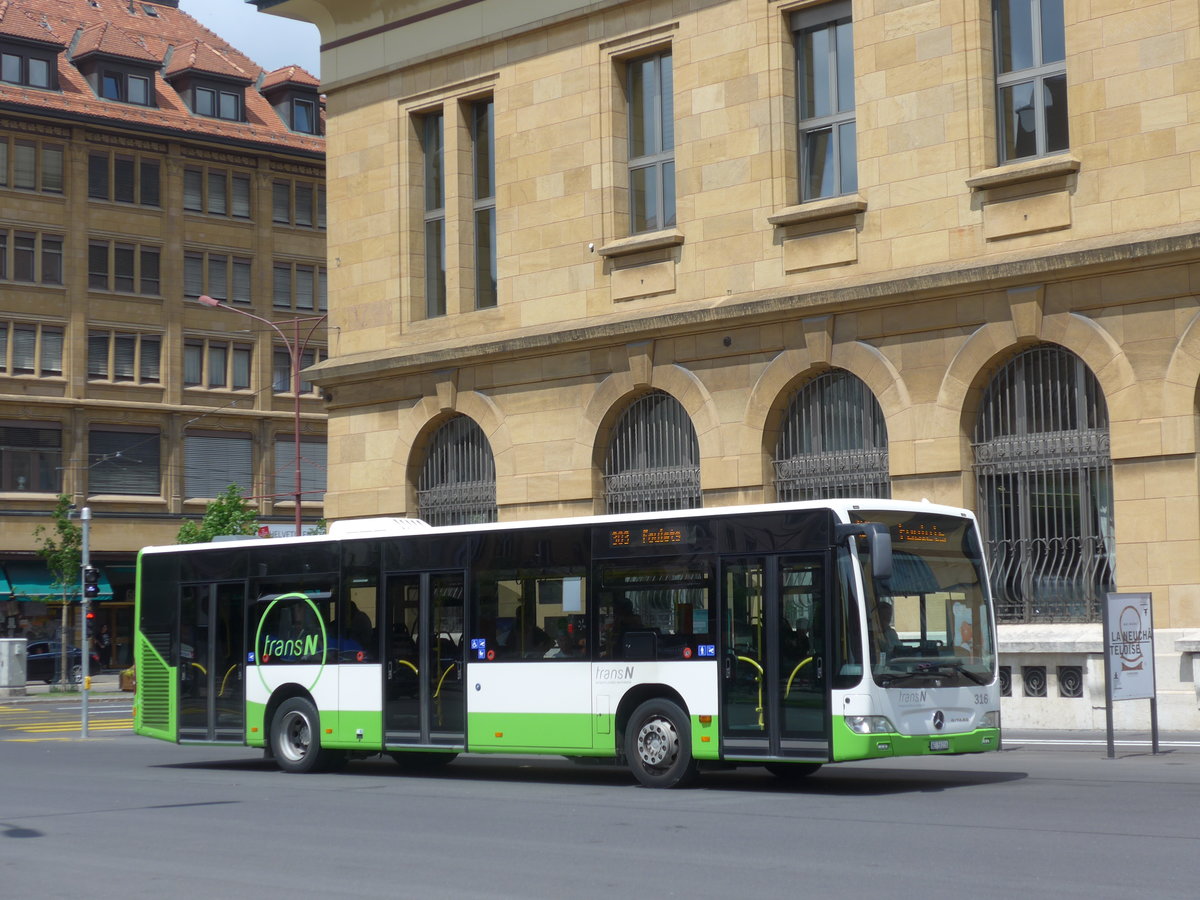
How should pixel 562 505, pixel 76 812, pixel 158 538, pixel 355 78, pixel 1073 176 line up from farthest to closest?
1. pixel 158 538
2. pixel 355 78
3. pixel 562 505
4. pixel 1073 176
5. pixel 76 812

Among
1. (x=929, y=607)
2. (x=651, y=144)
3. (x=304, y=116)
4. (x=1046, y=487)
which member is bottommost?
(x=929, y=607)

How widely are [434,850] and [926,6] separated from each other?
1497 centimetres

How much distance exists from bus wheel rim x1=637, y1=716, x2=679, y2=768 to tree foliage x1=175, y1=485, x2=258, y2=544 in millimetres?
34299

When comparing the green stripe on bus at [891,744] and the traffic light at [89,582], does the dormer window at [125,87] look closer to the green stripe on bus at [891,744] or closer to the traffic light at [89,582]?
the traffic light at [89,582]

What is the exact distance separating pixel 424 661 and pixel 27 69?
4304cm

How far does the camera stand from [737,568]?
1603 cm

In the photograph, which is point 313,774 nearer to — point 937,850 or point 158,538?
point 937,850

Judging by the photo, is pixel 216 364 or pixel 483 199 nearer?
pixel 483 199

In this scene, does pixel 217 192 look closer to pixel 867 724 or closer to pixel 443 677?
pixel 443 677

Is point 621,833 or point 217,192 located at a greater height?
point 217,192

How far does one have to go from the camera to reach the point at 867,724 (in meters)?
14.9

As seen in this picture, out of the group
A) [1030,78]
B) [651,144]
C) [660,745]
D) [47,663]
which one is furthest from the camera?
[47,663]

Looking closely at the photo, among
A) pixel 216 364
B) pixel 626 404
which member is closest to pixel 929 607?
pixel 626 404

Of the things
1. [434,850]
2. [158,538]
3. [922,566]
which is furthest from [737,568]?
[158,538]
